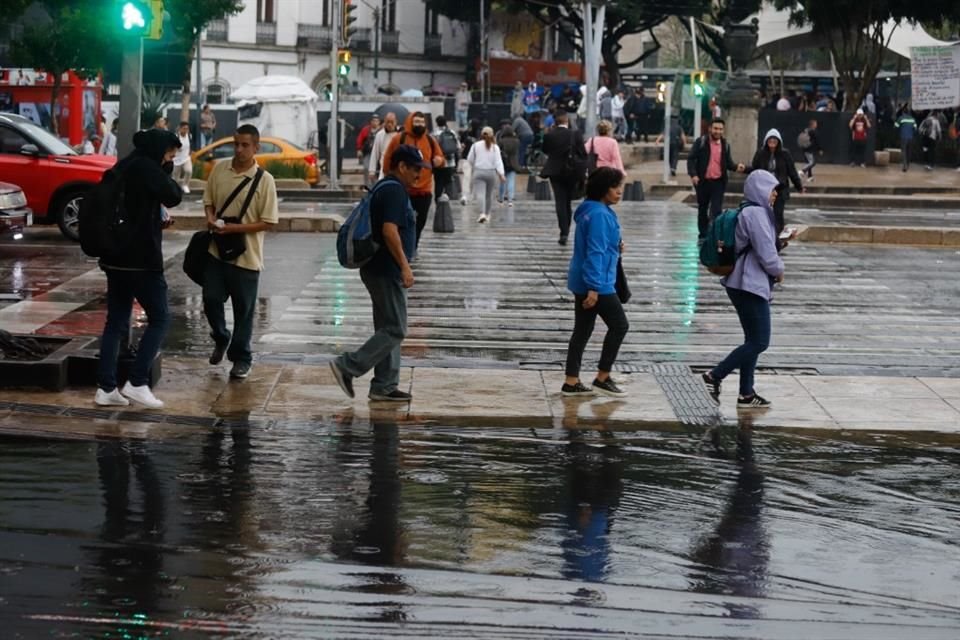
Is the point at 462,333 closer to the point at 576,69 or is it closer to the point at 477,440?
the point at 477,440

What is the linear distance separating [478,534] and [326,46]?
244 ft

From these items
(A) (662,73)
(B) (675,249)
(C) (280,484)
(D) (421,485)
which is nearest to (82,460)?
(C) (280,484)

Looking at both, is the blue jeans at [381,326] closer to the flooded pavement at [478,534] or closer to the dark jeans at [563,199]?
the flooded pavement at [478,534]

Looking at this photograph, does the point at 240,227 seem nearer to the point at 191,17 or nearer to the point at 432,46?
the point at 191,17

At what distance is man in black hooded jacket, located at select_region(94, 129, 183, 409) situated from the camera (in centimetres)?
992

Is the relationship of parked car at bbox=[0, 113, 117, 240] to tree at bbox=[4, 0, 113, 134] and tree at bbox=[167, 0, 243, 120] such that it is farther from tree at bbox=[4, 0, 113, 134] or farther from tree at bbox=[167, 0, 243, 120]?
tree at bbox=[167, 0, 243, 120]

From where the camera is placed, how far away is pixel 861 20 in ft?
149

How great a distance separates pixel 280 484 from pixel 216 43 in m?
71.2

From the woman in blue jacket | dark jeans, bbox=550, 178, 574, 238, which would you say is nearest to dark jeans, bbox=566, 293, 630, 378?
the woman in blue jacket

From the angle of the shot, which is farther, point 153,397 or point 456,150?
point 456,150

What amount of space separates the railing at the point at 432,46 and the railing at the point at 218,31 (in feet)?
37.9

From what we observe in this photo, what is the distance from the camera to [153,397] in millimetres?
10406

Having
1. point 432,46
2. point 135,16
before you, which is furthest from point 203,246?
point 432,46

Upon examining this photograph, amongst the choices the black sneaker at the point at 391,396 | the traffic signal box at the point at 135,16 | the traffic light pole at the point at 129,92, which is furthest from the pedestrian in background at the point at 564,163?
the black sneaker at the point at 391,396
